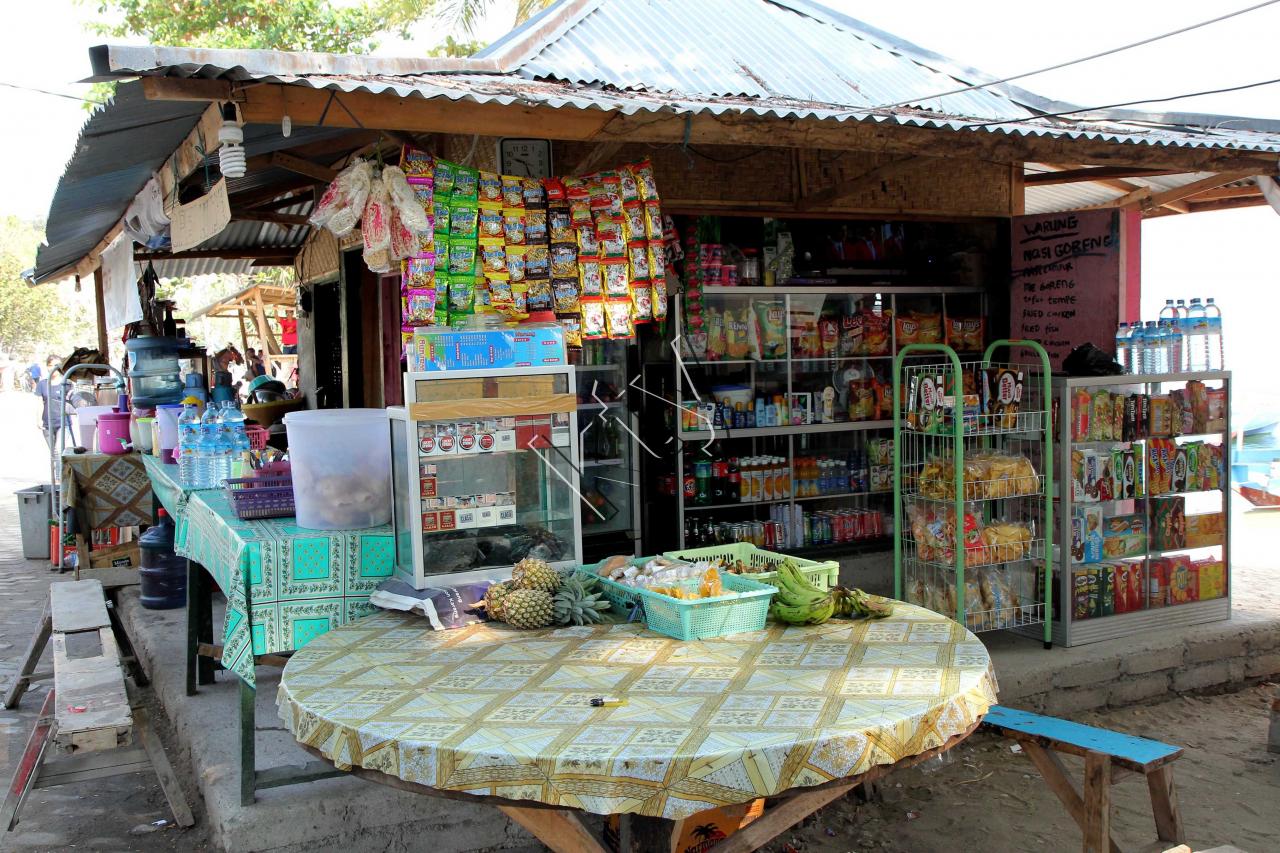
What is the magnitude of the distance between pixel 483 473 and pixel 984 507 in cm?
336

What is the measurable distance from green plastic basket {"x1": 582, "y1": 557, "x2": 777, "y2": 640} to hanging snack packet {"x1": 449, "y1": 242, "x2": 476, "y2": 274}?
6.72 ft

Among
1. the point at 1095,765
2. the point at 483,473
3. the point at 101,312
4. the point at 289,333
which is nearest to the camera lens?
the point at 1095,765

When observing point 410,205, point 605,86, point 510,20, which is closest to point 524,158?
point 605,86

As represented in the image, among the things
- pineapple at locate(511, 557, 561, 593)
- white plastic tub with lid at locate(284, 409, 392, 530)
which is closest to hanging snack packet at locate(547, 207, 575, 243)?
white plastic tub with lid at locate(284, 409, 392, 530)

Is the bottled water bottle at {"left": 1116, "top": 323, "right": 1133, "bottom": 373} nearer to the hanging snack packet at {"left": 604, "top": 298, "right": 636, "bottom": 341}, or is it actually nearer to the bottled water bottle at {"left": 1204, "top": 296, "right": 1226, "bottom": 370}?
the bottled water bottle at {"left": 1204, "top": 296, "right": 1226, "bottom": 370}

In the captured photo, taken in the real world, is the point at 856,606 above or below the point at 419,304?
below

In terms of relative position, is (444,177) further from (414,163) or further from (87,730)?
(87,730)

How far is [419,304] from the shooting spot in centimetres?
481

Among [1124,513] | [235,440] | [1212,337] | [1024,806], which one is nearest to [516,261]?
[235,440]

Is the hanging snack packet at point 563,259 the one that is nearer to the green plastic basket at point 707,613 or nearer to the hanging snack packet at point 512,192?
the hanging snack packet at point 512,192

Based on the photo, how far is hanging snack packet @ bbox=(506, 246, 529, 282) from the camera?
5.06m

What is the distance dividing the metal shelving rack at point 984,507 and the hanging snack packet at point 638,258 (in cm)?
170

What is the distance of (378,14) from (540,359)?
63.0 ft

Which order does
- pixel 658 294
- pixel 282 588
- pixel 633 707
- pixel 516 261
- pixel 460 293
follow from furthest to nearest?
1. pixel 658 294
2. pixel 516 261
3. pixel 460 293
4. pixel 282 588
5. pixel 633 707
